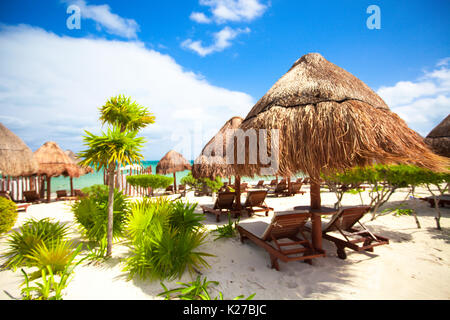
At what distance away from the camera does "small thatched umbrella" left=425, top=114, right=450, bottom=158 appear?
21.4 ft

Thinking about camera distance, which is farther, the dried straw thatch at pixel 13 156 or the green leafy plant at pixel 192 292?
the dried straw thatch at pixel 13 156

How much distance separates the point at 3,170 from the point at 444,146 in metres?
15.6

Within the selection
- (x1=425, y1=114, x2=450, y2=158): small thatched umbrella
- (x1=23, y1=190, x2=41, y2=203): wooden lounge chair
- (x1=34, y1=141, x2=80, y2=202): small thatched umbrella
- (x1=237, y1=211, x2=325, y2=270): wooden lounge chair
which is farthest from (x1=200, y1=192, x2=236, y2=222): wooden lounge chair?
(x1=23, y1=190, x2=41, y2=203): wooden lounge chair

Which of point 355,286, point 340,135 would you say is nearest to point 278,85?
point 340,135

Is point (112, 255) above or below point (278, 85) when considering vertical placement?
below

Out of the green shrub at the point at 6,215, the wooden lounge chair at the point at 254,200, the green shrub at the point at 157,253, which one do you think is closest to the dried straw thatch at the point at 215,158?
the wooden lounge chair at the point at 254,200

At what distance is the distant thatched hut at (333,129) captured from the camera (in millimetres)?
2736

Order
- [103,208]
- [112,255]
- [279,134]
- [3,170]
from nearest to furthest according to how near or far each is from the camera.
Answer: [279,134] < [112,255] < [103,208] < [3,170]

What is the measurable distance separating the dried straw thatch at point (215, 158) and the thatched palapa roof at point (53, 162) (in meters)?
9.07

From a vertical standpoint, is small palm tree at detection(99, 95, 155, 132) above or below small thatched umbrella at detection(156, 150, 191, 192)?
above

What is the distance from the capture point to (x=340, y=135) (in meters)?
2.86

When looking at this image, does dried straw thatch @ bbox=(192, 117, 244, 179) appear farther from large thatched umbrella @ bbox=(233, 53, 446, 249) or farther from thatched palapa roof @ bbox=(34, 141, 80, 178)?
thatched palapa roof @ bbox=(34, 141, 80, 178)

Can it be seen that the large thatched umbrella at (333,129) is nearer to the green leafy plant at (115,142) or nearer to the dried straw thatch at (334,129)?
the dried straw thatch at (334,129)
